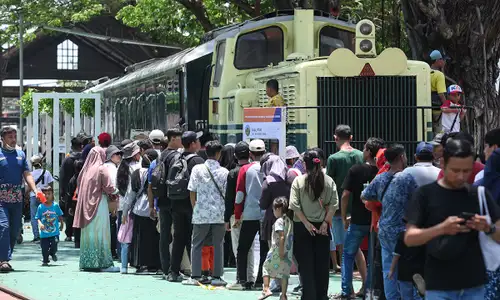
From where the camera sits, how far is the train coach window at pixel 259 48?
18.9 metres

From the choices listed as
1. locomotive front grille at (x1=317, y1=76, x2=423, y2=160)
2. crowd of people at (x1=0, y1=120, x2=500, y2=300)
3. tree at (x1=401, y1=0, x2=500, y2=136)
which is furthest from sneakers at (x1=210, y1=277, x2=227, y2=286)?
tree at (x1=401, y1=0, x2=500, y2=136)

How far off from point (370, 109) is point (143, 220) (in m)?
3.56

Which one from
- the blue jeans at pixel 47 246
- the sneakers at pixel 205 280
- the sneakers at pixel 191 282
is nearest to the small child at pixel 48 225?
the blue jeans at pixel 47 246

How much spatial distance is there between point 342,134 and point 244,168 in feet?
4.02

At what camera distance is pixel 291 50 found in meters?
18.9

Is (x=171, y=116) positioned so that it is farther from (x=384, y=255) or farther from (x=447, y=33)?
(x=384, y=255)

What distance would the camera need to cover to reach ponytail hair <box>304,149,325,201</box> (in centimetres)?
1160

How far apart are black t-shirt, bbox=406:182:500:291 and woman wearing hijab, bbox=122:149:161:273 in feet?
27.3

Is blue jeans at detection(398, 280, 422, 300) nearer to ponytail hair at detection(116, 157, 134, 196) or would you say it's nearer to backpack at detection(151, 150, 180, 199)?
backpack at detection(151, 150, 180, 199)

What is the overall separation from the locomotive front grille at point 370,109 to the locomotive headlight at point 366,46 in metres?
0.46

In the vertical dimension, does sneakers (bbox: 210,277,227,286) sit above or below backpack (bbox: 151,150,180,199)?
below

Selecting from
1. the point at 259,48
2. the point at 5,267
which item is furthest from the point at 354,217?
the point at 259,48

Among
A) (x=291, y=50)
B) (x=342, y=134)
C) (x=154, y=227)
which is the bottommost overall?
(x=154, y=227)

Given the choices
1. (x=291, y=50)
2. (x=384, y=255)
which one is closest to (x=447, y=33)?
(x=291, y=50)
